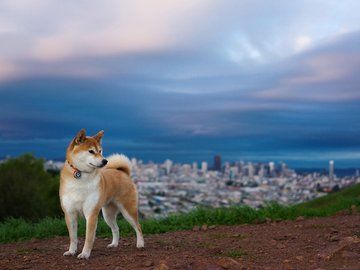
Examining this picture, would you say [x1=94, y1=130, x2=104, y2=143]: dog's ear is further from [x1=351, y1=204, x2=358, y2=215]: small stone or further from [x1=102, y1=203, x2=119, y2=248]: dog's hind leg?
[x1=351, y1=204, x2=358, y2=215]: small stone

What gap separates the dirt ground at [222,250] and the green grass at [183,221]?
591 millimetres

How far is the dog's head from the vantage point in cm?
687

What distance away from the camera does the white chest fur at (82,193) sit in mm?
7012

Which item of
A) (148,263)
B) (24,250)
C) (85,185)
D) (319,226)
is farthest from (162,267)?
(319,226)

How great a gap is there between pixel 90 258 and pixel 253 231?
369cm

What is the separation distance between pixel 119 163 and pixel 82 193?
122cm

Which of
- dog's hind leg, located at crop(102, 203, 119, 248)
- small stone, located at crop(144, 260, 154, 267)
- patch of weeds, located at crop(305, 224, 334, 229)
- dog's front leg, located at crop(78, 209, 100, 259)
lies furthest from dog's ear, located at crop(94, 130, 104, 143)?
patch of weeds, located at crop(305, 224, 334, 229)

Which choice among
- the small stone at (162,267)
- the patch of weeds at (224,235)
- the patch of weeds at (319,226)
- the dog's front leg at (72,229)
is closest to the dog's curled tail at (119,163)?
the dog's front leg at (72,229)

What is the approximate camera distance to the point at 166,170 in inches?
1918

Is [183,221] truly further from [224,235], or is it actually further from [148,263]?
[148,263]

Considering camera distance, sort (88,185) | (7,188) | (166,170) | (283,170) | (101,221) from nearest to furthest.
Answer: (88,185), (101,221), (7,188), (283,170), (166,170)

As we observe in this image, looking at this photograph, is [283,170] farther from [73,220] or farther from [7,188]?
[73,220]

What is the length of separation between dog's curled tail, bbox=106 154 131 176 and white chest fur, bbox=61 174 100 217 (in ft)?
3.42

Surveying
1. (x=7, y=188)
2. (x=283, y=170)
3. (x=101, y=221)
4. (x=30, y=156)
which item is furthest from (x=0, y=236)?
(x=283, y=170)
